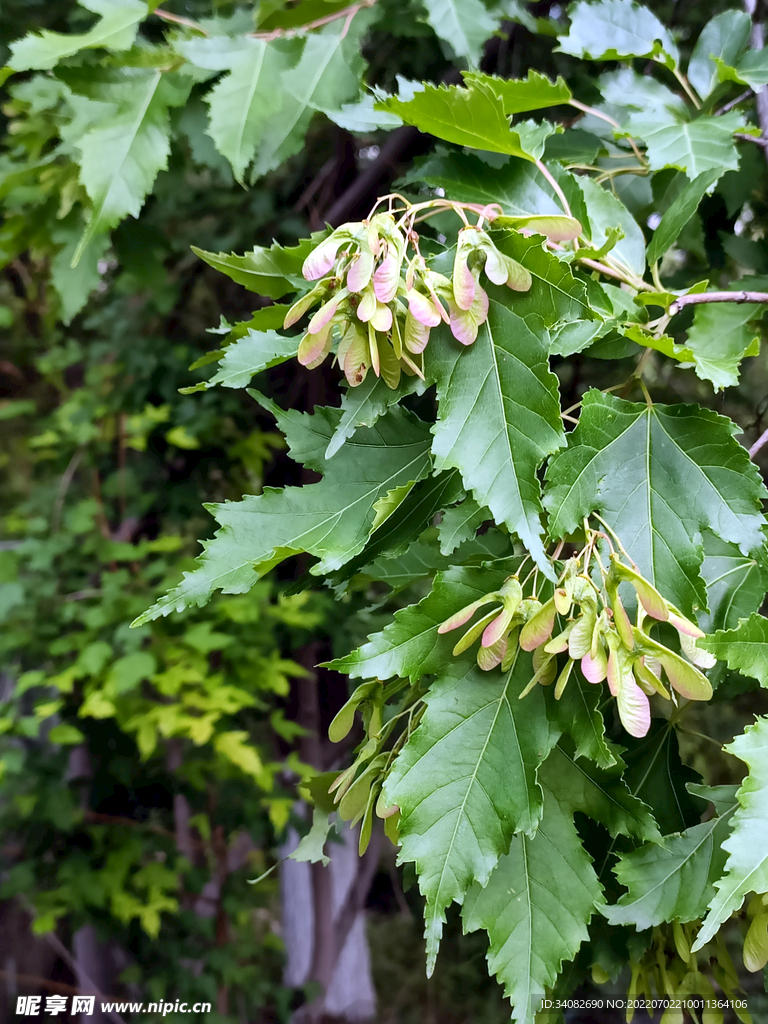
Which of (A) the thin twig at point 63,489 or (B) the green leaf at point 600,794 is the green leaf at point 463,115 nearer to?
(B) the green leaf at point 600,794

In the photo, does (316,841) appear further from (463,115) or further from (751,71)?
(751,71)

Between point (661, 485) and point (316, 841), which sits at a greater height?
point (661, 485)

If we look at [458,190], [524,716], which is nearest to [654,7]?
[458,190]

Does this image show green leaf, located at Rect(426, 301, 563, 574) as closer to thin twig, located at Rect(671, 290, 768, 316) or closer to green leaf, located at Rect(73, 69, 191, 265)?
thin twig, located at Rect(671, 290, 768, 316)

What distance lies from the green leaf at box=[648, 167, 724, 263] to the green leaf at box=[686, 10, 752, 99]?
24 cm

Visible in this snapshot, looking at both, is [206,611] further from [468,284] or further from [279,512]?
[468,284]

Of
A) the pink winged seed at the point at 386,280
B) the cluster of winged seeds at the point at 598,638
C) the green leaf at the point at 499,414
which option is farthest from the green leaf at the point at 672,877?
the pink winged seed at the point at 386,280

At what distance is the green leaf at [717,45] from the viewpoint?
0.56m

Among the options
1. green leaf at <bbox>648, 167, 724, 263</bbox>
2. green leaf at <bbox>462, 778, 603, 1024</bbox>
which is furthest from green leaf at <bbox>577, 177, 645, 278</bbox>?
green leaf at <bbox>462, 778, 603, 1024</bbox>

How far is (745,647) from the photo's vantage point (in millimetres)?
325

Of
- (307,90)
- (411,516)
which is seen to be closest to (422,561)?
(411,516)

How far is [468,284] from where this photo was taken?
1.02 feet

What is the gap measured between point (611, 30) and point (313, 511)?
485 millimetres

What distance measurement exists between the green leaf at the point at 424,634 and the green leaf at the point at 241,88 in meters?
0.32
